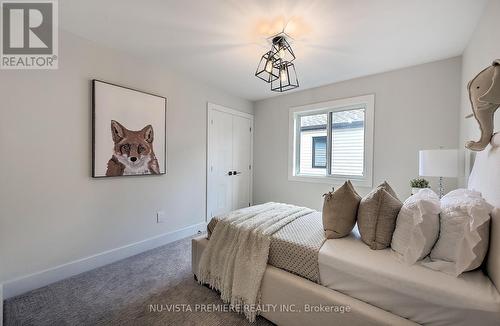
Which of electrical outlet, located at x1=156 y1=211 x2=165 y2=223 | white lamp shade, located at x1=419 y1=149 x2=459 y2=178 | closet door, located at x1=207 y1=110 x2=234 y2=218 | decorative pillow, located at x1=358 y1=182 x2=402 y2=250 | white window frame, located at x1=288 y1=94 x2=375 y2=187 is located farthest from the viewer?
closet door, located at x1=207 y1=110 x2=234 y2=218

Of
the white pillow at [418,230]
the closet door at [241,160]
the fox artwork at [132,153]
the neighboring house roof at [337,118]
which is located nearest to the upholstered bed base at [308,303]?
the white pillow at [418,230]

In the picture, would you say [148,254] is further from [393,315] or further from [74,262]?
[393,315]

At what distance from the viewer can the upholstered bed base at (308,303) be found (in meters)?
1.18

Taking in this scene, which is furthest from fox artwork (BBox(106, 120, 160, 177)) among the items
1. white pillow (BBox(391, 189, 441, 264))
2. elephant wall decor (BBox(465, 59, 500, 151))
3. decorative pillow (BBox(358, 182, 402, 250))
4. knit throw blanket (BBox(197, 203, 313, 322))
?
elephant wall decor (BBox(465, 59, 500, 151))

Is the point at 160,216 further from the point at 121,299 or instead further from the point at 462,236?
the point at 462,236

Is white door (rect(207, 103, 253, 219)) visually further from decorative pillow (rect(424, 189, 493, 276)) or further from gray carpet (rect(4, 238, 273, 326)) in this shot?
decorative pillow (rect(424, 189, 493, 276))

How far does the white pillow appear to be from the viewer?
Answer: 4.02ft

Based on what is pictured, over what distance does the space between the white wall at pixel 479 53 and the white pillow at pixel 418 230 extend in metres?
0.79

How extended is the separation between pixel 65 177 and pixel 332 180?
136 inches

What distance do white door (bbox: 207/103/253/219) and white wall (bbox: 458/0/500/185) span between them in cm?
310

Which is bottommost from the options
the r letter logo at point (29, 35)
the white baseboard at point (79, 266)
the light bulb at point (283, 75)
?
the white baseboard at point (79, 266)

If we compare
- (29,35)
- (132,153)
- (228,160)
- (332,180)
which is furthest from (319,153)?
(29,35)

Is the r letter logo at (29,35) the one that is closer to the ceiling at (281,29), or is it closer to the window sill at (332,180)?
the ceiling at (281,29)

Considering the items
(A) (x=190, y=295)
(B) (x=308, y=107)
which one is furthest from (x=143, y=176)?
(B) (x=308, y=107)
